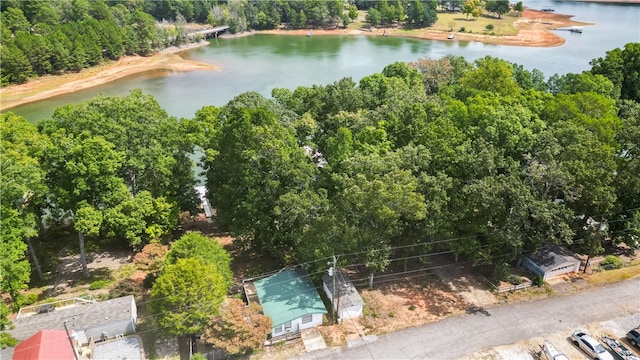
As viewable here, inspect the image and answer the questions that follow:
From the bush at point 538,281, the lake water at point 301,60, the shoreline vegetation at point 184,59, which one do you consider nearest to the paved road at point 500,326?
the bush at point 538,281

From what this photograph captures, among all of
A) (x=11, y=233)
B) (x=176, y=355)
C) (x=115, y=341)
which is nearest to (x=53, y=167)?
(x=11, y=233)

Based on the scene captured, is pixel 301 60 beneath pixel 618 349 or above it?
above

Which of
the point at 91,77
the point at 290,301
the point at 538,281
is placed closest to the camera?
the point at 290,301

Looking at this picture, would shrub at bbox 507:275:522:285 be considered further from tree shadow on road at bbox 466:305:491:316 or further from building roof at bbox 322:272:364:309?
building roof at bbox 322:272:364:309

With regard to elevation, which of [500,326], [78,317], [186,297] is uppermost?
[186,297]

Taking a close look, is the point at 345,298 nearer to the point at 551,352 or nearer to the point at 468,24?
the point at 551,352

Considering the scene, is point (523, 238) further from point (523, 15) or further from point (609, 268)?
point (523, 15)

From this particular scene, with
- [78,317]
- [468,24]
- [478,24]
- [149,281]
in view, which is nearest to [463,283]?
[149,281]

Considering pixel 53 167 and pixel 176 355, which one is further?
pixel 53 167
